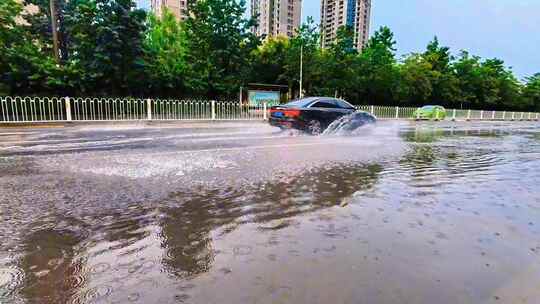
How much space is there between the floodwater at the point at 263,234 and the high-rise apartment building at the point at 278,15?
7038 cm

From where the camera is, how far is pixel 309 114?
11484 mm

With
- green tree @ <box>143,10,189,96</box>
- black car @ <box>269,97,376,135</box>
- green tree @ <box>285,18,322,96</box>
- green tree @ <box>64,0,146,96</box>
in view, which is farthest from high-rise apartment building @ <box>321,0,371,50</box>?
black car @ <box>269,97,376,135</box>

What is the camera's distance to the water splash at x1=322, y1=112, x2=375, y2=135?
1224 centimetres

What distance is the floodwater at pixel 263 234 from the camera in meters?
2.03

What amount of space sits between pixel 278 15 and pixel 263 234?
266 feet

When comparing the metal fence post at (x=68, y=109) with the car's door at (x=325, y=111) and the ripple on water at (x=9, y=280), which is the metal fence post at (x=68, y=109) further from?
the ripple on water at (x=9, y=280)

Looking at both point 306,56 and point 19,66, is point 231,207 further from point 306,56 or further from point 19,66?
point 306,56

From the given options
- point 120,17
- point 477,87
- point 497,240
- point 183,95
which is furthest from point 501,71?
point 497,240

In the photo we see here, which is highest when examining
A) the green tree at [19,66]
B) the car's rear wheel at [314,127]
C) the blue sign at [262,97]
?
the green tree at [19,66]

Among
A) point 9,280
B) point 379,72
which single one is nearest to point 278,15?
point 379,72

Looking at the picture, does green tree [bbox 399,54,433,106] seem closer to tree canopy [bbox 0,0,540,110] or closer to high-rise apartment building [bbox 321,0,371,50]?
tree canopy [bbox 0,0,540,110]

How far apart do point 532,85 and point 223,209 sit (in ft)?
199

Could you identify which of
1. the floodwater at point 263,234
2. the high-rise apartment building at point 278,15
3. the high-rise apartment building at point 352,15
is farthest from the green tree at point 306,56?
the high-rise apartment building at point 278,15

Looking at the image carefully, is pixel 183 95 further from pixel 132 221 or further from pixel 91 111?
pixel 132 221
